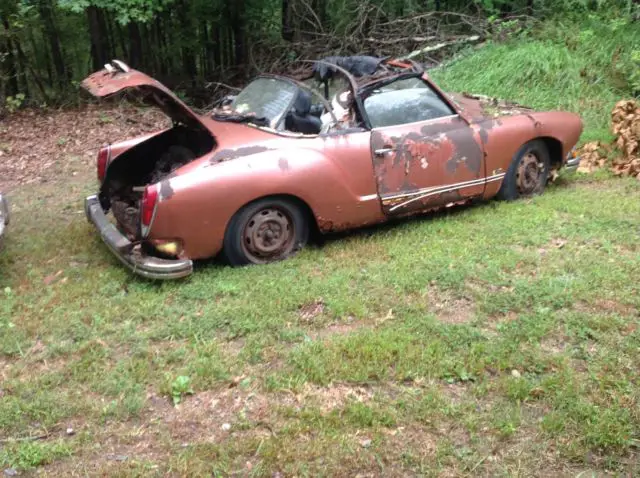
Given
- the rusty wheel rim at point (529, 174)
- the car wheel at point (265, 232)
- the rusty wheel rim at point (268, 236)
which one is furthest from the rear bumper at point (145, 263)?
the rusty wheel rim at point (529, 174)

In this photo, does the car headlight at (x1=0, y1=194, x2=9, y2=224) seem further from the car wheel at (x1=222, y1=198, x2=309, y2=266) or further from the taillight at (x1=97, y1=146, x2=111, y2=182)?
the car wheel at (x1=222, y1=198, x2=309, y2=266)

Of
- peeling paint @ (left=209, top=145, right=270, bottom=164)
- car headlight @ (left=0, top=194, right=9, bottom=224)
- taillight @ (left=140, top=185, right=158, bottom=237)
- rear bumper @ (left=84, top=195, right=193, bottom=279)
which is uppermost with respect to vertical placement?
peeling paint @ (left=209, top=145, right=270, bottom=164)

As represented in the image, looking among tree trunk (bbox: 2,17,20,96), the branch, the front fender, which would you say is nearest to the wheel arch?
the front fender

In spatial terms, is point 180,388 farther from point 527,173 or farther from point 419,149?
point 527,173

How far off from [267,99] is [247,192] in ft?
4.37

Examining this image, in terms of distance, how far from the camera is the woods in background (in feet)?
35.0

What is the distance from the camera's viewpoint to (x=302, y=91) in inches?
214

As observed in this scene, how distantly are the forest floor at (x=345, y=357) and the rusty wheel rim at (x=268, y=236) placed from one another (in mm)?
169

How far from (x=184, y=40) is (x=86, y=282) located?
28.7ft

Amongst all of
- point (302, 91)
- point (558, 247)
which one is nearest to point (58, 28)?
point (302, 91)

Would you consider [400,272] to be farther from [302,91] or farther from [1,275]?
[1,275]

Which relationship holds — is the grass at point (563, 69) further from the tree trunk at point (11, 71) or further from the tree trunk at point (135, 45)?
the tree trunk at point (11, 71)

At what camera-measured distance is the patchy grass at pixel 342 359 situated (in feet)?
9.59

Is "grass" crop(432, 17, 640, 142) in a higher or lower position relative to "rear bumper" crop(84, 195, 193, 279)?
higher
